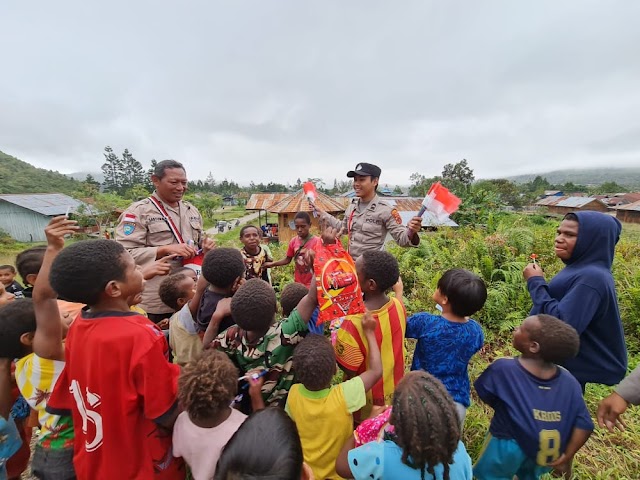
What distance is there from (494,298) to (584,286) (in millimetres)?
2852

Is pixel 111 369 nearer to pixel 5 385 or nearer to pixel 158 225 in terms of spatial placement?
pixel 5 385

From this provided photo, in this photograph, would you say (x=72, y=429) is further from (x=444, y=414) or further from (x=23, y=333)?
(x=444, y=414)

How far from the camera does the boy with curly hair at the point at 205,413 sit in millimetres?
1289

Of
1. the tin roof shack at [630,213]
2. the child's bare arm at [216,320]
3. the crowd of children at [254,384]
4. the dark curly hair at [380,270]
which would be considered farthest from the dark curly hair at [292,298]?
the tin roof shack at [630,213]

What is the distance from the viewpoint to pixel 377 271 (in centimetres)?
182

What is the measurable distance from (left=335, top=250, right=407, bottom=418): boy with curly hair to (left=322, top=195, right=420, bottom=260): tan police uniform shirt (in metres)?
1.19

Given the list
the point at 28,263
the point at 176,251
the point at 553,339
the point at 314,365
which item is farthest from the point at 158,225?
the point at 553,339

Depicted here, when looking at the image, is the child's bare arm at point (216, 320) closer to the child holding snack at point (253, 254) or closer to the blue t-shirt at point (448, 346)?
the blue t-shirt at point (448, 346)

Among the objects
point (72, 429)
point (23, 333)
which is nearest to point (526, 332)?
point (72, 429)

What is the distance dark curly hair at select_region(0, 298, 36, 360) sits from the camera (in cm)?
152

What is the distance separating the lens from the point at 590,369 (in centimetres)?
197

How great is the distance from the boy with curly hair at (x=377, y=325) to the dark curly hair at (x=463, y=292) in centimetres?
30

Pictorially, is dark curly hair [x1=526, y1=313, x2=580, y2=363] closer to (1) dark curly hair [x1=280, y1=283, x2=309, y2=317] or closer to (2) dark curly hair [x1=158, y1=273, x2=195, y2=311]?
(1) dark curly hair [x1=280, y1=283, x2=309, y2=317]

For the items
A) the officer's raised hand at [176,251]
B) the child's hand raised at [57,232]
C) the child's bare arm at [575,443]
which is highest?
the child's hand raised at [57,232]
